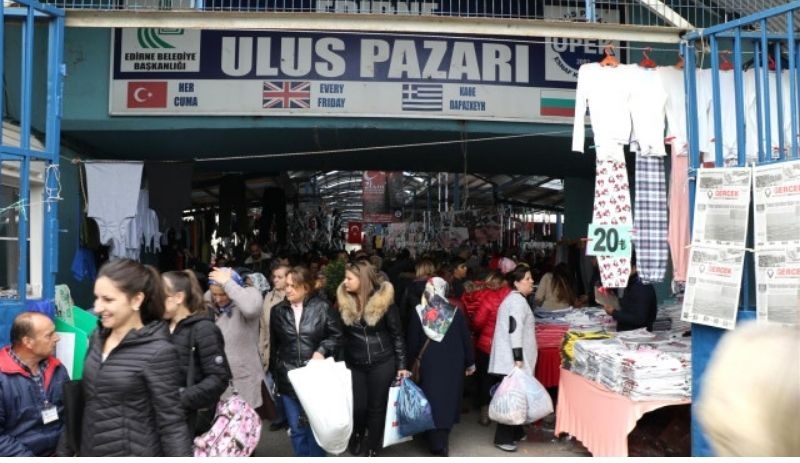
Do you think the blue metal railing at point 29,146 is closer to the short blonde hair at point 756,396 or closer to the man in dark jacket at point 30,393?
the man in dark jacket at point 30,393

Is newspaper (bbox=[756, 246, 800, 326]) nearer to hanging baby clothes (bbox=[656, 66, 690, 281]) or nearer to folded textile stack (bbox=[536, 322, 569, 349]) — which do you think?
hanging baby clothes (bbox=[656, 66, 690, 281])

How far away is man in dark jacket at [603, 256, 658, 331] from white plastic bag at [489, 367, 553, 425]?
1167mm

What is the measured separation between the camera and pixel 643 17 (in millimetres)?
7781

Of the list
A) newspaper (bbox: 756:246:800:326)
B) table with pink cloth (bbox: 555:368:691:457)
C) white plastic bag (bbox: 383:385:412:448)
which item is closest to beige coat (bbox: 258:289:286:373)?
white plastic bag (bbox: 383:385:412:448)

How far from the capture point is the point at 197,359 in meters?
3.22

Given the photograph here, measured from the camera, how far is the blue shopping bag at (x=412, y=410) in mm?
4934

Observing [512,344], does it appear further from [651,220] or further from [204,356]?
[204,356]

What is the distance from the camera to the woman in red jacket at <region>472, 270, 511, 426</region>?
6.26 meters

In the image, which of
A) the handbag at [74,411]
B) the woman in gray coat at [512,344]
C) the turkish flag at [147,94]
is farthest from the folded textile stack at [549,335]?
the turkish flag at [147,94]

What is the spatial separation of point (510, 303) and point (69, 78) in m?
5.81

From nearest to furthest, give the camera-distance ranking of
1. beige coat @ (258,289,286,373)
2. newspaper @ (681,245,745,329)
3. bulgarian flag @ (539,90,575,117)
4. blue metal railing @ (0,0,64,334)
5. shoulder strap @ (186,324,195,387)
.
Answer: shoulder strap @ (186,324,195,387)
newspaper @ (681,245,745,329)
blue metal railing @ (0,0,64,334)
beige coat @ (258,289,286,373)
bulgarian flag @ (539,90,575,117)

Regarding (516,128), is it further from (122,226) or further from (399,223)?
(399,223)

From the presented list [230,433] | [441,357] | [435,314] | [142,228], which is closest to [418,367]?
[441,357]

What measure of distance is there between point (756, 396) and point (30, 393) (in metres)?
3.23
